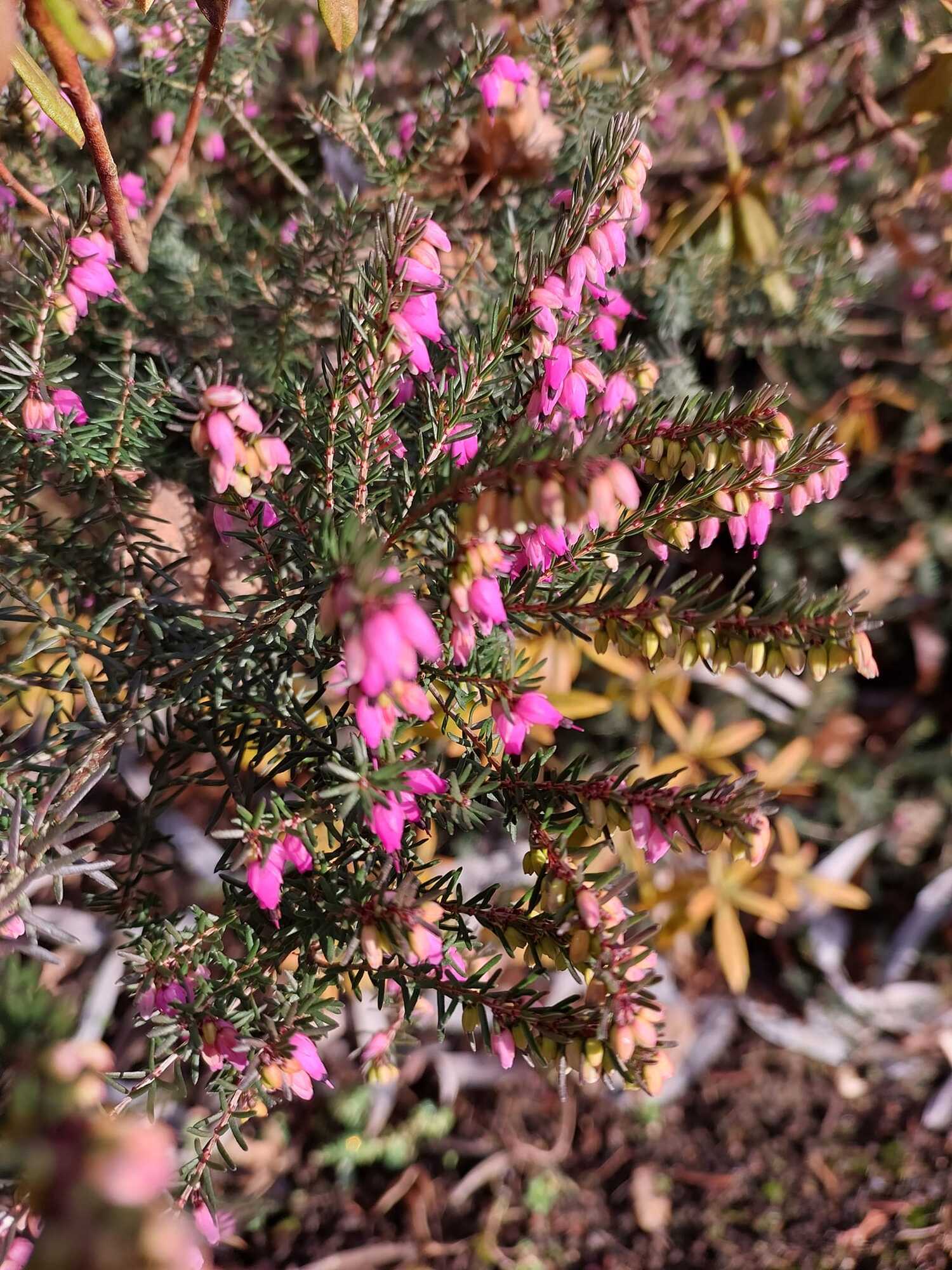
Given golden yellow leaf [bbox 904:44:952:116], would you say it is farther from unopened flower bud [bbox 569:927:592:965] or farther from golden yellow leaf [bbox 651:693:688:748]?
unopened flower bud [bbox 569:927:592:965]

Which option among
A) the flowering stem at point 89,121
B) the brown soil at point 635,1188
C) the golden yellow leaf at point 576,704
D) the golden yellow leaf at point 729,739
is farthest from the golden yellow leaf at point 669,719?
the flowering stem at point 89,121

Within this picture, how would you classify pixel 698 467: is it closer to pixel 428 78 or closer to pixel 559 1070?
pixel 559 1070

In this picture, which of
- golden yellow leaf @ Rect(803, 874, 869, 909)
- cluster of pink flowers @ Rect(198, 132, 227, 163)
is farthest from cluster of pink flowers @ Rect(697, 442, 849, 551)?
golden yellow leaf @ Rect(803, 874, 869, 909)

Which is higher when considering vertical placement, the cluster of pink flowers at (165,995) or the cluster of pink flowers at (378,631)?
the cluster of pink flowers at (378,631)

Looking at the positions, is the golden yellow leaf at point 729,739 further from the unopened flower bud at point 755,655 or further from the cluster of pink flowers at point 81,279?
the cluster of pink flowers at point 81,279

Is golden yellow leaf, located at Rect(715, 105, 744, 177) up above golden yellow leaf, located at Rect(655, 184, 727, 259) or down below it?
above

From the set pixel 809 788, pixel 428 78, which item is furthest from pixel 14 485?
pixel 809 788
